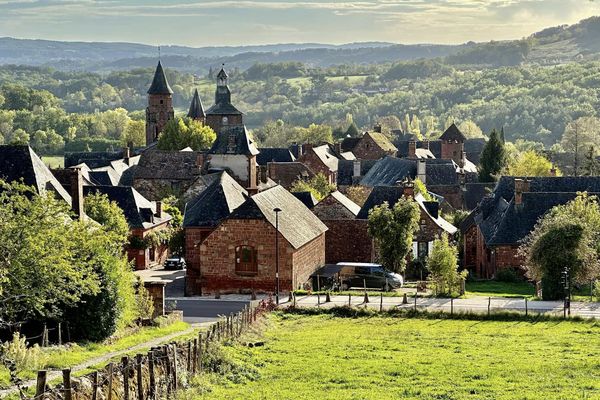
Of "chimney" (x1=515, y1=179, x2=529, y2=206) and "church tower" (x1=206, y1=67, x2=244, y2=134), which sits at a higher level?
"church tower" (x1=206, y1=67, x2=244, y2=134)

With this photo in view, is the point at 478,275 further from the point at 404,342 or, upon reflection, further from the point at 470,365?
the point at 470,365

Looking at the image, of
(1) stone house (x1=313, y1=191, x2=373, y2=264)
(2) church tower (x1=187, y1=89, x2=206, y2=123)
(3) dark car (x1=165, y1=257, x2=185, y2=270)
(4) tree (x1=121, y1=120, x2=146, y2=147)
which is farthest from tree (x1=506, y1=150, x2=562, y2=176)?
(4) tree (x1=121, y1=120, x2=146, y2=147)

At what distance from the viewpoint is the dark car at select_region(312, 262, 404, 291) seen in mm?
52969

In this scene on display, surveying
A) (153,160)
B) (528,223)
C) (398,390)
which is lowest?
(398,390)

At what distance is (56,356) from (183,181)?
6134 centimetres

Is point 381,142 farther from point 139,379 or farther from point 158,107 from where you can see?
point 139,379

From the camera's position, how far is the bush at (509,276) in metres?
58.6

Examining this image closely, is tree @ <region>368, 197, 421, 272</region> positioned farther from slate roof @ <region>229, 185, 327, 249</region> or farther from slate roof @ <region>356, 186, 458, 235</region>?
slate roof @ <region>356, 186, 458, 235</region>

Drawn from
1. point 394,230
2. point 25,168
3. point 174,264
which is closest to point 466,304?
point 394,230

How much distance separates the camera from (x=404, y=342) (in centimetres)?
3509

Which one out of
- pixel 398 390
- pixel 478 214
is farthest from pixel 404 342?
pixel 478 214

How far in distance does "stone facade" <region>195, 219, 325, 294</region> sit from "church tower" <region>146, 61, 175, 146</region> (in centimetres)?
8429

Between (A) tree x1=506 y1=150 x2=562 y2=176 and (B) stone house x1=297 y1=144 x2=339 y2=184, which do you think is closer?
(A) tree x1=506 y1=150 x2=562 y2=176

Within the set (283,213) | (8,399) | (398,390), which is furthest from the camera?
(283,213)
